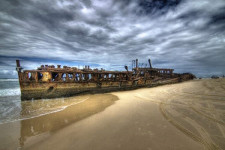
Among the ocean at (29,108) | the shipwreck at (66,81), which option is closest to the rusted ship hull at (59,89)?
the shipwreck at (66,81)

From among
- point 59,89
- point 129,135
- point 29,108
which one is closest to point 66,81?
point 59,89

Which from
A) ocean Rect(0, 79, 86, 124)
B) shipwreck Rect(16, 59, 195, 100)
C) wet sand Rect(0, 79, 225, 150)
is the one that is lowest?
ocean Rect(0, 79, 86, 124)

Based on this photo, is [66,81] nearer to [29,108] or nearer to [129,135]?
[29,108]

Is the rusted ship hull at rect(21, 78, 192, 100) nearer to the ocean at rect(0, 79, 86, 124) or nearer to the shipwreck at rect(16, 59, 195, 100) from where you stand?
the shipwreck at rect(16, 59, 195, 100)

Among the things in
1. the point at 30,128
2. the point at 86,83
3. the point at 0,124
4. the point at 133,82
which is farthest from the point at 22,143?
the point at 133,82

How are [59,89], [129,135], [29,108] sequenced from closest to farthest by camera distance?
[129,135], [29,108], [59,89]

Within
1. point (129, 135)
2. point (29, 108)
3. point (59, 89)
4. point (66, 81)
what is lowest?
point (29, 108)

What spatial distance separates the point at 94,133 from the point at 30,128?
10.0ft

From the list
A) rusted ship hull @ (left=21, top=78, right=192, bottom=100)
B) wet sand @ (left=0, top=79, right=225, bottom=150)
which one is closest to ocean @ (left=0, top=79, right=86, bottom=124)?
rusted ship hull @ (left=21, top=78, right=192, bottom=100)

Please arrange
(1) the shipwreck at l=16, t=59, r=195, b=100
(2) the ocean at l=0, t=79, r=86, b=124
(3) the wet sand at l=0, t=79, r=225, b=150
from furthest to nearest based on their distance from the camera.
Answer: (1) the shipwreck at l=16, t=59, r=195, b=100 → (2) the ocean at l=0, t=79, r=86, b=124 → (3) the wet sand at l=0, t=79, r=225, b=150

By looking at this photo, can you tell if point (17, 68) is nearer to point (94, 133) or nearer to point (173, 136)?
point (94, 133)

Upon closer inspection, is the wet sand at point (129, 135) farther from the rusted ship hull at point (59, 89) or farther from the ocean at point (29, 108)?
the rusted ship hull at point (59, 89)

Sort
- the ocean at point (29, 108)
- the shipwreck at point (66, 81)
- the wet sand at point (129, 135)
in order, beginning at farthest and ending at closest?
1. the shipwreck at point (66, 81)
2. the ocean at point (29, 108)
3. the wet sand at point (129, 135)

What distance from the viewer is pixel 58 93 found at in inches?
402
